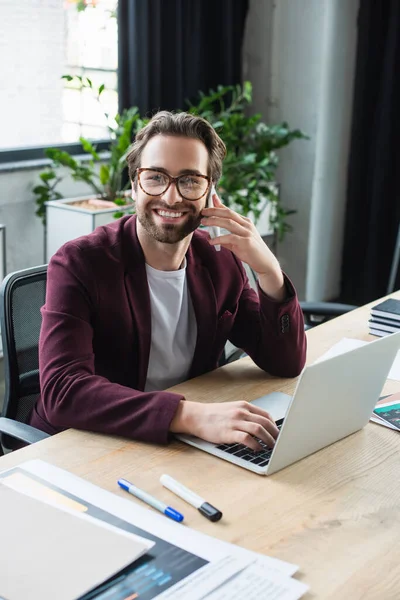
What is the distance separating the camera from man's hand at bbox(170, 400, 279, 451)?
4.42ft

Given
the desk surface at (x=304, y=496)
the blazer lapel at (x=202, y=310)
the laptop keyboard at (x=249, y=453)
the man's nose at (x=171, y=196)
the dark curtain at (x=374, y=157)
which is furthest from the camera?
the dark curtain at (x=374, y=157)

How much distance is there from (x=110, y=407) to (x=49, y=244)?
6.09 ft

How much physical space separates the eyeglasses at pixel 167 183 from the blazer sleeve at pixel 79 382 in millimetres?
218

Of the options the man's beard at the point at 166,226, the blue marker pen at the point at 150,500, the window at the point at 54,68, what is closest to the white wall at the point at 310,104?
the window at the point at 54,68

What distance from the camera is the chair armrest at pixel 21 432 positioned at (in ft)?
4.89

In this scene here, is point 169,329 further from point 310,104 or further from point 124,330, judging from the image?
point 310,104

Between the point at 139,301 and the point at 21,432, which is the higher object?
the point at 139,301

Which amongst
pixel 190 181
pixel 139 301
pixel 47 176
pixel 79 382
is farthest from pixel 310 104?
pixel 79 382

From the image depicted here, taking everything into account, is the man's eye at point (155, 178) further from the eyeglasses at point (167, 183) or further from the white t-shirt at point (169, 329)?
the white t-shirt at point (169, 329)

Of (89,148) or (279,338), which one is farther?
(89,148)

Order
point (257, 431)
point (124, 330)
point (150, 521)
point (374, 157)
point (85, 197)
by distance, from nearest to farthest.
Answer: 1. point (150, 521)
2. point (257, 431)
3. point (124, 330)
4. point (85, 197)
5. point (374, 157)

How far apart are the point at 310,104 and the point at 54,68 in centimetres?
141

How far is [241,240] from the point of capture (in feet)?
5.53

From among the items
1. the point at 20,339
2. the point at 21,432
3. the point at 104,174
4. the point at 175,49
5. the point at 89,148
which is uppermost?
the point at 175,49
